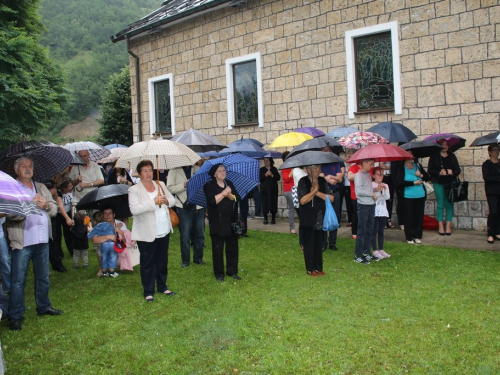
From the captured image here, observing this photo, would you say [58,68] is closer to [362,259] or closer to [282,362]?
[362,259]

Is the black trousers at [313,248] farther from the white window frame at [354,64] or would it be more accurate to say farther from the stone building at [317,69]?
the white window frame at [354,64]

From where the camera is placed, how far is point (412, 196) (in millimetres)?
9688

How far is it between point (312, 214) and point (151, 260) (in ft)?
8.26

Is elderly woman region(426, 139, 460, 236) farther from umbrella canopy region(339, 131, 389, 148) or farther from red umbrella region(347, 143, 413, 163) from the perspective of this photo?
red umbrella region(347, 143, 413, 163)

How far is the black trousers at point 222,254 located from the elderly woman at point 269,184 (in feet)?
17.2

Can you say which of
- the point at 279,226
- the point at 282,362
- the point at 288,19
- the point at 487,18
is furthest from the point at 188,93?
the point at 282,362

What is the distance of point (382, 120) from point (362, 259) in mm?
4943

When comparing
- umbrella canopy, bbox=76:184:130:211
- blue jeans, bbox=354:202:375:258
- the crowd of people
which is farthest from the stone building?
umbrella canopy, bbox=76:184:130:211

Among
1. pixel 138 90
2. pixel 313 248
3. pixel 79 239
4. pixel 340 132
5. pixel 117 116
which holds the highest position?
pixel 117 116

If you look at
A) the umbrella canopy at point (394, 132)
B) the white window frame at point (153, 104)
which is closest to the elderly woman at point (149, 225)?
the umbrella canopy at point (394, 132)

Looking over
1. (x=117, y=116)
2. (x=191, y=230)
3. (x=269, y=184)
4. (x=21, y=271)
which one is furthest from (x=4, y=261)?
(x=117, y=116)

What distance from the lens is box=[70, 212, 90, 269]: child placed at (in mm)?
8625

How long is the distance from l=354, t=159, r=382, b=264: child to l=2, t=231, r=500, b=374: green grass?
392 mm

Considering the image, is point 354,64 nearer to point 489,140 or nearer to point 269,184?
point 269,184
